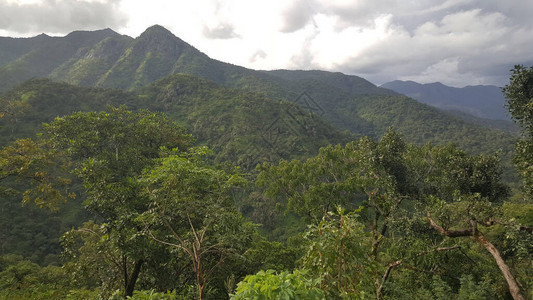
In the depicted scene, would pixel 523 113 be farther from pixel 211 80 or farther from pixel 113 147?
pixel 211 80

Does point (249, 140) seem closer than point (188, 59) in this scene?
Yes

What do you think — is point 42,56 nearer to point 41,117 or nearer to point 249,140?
point 41,117

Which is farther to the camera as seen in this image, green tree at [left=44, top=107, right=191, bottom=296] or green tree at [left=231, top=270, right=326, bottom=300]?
green tree at [left=44, top=107, right=191, bottom=296]

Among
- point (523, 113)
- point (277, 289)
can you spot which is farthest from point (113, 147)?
point (523, 113)

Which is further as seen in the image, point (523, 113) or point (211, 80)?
point (211, 80)

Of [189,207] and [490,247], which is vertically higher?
[189,207]

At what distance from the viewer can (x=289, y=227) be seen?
39250 mm

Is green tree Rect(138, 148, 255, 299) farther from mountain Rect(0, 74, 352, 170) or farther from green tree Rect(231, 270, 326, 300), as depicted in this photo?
mountain Rect(0, 74, 352, 170)

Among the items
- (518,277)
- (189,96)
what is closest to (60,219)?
(518,277)

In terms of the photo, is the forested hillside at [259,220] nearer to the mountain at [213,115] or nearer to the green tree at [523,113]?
the green tree at [523,113]

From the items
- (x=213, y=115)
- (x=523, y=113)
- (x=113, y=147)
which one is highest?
(x=213, y=115)

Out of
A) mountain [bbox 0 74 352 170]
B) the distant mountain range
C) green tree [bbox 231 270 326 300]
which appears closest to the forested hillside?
green tree [bbox 231 270 326 300]

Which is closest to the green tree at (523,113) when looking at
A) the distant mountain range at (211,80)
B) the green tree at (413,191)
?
the green tree at (413,191)

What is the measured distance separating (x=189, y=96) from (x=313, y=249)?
98.9m
